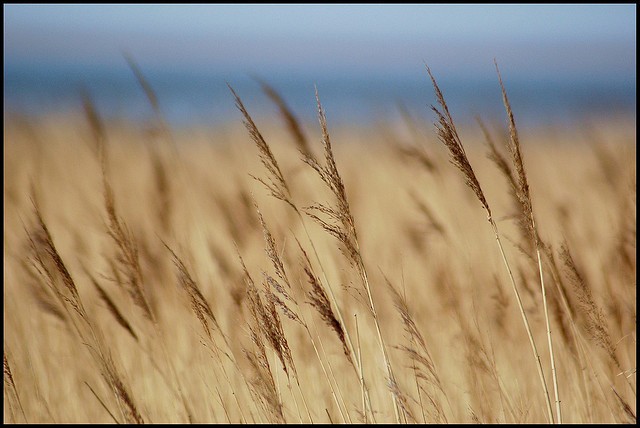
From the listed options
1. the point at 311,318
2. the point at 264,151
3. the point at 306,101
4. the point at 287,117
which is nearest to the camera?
the point at 264,151

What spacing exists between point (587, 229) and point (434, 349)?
2.20m

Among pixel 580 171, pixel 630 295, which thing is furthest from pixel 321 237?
pixel 580 171

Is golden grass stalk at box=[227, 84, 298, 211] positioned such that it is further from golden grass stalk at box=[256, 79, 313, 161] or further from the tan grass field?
golden grass stalk at box=[256, 79, 313, 161]

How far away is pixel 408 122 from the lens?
2.62m

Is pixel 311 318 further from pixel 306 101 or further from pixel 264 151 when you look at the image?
pixel 306 101

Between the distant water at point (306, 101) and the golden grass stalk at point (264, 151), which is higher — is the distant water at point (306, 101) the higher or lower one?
the higher one

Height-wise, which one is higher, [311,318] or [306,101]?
[306,101]

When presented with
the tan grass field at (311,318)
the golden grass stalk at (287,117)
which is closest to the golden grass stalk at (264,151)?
the tan grass field at (311,318)

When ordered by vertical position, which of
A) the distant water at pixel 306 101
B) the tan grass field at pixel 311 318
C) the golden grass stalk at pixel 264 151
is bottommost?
the tan grass field at pixel 311 318

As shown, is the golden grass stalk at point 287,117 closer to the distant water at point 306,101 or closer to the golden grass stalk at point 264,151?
the distant water at point 306,101

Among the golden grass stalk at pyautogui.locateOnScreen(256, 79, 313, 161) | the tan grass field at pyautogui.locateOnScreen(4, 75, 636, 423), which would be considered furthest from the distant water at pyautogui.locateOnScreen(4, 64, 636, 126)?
the tan grass field at pyautogui.locateOnScreen(4, 75, 636, 423)

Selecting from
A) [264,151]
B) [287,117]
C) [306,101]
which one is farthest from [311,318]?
[306,101]

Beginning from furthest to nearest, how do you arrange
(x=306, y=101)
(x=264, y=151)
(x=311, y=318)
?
(x=306, y=101) → (x=311, y=318) → (x=264, y=151)

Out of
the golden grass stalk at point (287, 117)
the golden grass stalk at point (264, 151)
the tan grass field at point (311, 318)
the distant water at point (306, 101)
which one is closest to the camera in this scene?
the golden grass stalk at point (264, 151)
